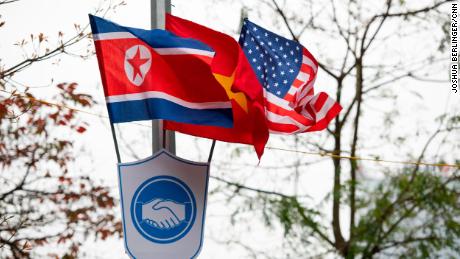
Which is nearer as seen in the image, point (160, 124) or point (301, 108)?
point (160, 124)

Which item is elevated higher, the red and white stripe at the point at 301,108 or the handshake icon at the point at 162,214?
the red and white stripe at the point at 301,108

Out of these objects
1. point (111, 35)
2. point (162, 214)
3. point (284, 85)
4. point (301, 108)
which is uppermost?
point (111, 35)

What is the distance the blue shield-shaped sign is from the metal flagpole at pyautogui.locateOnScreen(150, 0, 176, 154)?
101 mm

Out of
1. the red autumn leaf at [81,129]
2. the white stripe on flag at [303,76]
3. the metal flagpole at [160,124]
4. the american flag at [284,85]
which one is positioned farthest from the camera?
the red autumn leaf at [81,129]

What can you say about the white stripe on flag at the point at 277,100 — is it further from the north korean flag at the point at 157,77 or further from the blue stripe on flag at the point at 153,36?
the blue stripe on flag at the point at 153,36

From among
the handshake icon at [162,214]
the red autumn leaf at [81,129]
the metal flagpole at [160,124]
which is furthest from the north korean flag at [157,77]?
the red autumn leaf at [81,129]

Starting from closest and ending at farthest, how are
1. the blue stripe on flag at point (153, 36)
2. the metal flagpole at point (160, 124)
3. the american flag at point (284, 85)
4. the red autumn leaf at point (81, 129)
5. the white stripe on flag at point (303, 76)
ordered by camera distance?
the blue stripe on flag at point (153, 36) < the metal flagpole at point (160, 124) < the american flag at point (284, 85) < the white stripe on flag at point (303, 76) < the red autumn leaf at point (81, 129)

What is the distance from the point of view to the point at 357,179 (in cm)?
764

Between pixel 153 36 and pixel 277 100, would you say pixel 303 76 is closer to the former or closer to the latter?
pixel 277 100

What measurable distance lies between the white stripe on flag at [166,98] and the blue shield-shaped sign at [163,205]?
11.0 inches

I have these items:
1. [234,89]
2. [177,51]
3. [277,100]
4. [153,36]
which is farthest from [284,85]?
[153,36]

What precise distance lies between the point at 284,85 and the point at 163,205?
990mm

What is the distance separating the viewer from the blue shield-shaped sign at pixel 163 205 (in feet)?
14.1

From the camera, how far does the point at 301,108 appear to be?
4.73 meters
